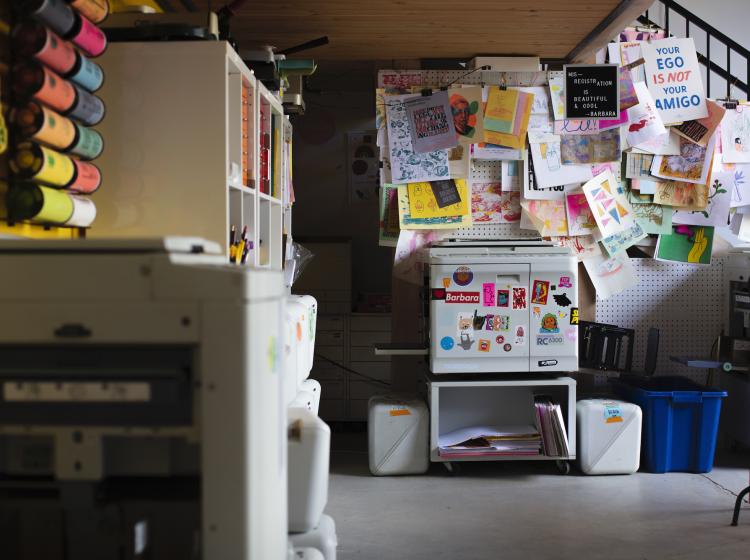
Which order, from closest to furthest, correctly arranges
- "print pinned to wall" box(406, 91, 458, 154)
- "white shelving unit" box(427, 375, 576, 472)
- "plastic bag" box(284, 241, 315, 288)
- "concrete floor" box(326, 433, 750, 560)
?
"concrete floor" box(326, 433, 750, 560), "plastic bag" box(284, 241, 315, 288), "white shelving unit" box(427, 375, 576, 472), "print pinned to wall" box(406, 91, 458, 154)

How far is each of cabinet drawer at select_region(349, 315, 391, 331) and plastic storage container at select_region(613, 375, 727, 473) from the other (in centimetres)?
179

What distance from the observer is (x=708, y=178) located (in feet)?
14.6

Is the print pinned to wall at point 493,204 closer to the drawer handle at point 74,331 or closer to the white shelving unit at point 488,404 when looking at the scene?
the white shelving unit at point 488,404

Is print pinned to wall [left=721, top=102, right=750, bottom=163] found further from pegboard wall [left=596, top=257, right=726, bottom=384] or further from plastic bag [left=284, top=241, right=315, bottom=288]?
plastic bag [left=284, top=241, right=315, bottom=288]

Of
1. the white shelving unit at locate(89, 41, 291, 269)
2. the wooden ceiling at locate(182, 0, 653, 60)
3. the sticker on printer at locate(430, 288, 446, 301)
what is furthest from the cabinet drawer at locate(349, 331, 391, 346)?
the white shelving unit at locate(89, 41, 291, 269)

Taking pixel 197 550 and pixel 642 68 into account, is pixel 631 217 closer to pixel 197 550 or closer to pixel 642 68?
pixel 642 68

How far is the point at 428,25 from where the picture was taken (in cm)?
380

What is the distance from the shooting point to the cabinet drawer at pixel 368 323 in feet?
17.2

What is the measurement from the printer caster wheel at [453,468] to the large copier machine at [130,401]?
2726 millimetres

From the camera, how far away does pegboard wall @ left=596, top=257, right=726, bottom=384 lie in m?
4.55

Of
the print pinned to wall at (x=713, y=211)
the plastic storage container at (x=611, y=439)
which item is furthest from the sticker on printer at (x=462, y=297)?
the print pinned to wall at (x=713, y=211)

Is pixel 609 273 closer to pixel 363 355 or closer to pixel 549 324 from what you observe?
pixel 549 324

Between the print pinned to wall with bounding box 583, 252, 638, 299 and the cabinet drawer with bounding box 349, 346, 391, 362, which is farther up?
the print pinned to wall with bounding box 583, 252, 638, 299

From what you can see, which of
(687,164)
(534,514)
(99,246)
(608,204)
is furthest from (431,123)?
(99,246)
